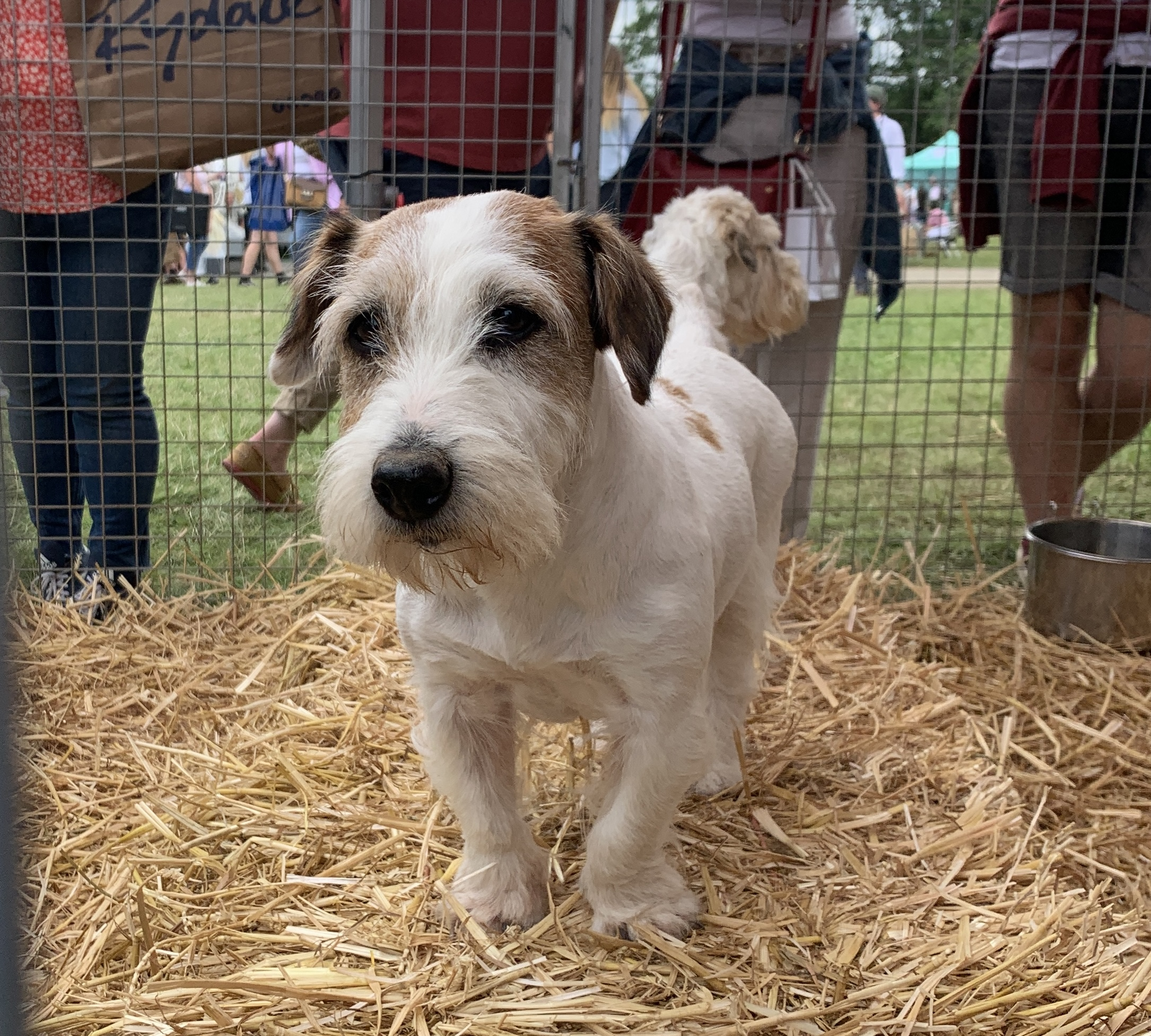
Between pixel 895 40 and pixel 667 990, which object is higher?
pixel 895 40

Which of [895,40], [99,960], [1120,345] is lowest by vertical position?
[99,960]

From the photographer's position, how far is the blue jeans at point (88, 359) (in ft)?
13.6

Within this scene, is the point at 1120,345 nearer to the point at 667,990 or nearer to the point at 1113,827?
the point at 1113,827

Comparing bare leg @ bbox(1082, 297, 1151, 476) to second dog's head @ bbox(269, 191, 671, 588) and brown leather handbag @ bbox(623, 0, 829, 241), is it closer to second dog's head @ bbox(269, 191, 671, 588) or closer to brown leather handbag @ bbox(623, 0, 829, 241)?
brown leather handbag @ bbox(623, 0, 829, 241)

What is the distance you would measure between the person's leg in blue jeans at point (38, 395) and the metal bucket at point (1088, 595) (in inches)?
140

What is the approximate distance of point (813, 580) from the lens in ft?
15.4

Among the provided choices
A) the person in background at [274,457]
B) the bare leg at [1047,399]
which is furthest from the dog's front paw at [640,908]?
the bare leg at [1047,399]

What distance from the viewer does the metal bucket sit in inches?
167

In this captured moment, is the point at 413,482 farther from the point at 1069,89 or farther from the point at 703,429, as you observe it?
the point at 1069,89

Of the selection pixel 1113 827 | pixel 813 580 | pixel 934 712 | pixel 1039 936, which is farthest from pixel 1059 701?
pixel 1039 936

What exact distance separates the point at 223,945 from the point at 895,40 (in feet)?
14.2

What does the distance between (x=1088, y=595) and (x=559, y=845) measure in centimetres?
241

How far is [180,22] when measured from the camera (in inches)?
157

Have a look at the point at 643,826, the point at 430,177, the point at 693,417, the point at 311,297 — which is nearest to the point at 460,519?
the point at 311,297
